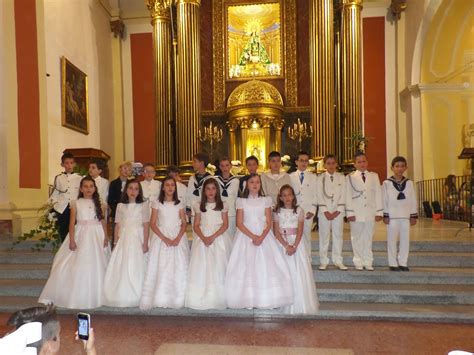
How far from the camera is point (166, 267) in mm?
5469

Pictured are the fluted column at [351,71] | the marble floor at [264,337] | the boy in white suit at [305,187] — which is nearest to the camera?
the marble floor at [264,337]

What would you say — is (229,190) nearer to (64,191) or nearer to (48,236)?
(64,191)

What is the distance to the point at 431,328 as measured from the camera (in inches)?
189

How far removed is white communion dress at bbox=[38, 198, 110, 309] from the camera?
18.2ft

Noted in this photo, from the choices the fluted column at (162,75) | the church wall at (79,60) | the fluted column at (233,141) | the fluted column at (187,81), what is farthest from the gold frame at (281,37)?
the church wall at (79,60)

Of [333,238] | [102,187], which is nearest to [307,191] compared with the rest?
[333,238]

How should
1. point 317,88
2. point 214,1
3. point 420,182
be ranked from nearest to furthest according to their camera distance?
point 317,88
point 420,182
point 214,1

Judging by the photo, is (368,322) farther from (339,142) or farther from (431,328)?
(339,142)

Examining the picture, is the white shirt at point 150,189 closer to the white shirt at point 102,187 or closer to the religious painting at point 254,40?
the white shirt at point 102,187

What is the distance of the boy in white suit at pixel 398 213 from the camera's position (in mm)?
6090

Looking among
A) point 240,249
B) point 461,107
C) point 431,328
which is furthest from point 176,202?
point 461,107

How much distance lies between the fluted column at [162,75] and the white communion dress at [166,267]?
8.04 metres

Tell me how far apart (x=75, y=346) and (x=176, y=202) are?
2.03 metres

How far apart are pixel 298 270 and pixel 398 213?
6.14 feet
